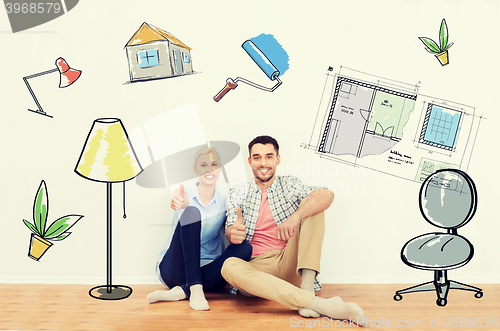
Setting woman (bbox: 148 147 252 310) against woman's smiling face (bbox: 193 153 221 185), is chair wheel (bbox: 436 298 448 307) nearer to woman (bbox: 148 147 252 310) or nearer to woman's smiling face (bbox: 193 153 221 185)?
woman (bbox: 148 147 252 310)

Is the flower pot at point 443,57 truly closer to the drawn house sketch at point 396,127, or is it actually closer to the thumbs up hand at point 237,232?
the drawn house sketch at point 396,127

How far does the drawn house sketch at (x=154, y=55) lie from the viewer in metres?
2.34

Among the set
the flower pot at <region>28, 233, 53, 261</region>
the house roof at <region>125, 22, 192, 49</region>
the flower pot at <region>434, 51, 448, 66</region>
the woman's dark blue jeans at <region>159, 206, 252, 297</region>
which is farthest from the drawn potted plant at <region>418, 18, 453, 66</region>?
the flower pot at <region>28, 233, 53, 261</region>

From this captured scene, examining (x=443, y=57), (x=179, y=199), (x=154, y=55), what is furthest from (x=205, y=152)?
(x=443, y=57)

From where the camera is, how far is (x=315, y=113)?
2375 millimetres

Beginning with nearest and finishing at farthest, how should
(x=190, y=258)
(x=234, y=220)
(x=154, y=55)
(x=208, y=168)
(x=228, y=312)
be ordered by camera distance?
(x=228, y=312)
(x=190, y=258)
(x=234, y=220)
(x=208, y=168)
(x=154, y=55)

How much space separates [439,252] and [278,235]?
2.92ft

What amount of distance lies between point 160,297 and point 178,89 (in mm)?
1189

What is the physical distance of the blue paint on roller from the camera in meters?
2.37

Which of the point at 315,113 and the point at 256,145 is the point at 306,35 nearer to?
the point at 315,113

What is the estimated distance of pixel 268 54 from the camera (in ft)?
7.77

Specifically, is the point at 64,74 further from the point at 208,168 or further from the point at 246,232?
the point at 246,232

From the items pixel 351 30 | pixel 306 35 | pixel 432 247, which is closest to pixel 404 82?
pixel 351 30

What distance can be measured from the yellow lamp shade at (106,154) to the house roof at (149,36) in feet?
1.77
